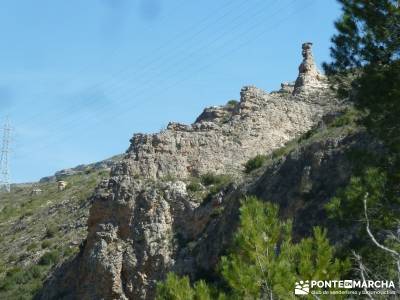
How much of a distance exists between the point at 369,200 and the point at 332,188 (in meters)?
7.28

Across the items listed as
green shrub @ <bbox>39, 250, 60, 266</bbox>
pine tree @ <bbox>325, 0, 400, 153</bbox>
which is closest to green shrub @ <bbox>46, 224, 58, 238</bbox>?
green shrub @ <bbox>39, 250, 60, 266</bbox>

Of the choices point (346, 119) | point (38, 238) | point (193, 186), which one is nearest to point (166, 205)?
point (193, 186)

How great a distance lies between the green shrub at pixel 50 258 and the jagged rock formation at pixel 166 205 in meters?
4.12

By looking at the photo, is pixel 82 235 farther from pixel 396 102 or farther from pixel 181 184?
pixel 396 102

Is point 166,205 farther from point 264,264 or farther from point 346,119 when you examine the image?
point 264,264

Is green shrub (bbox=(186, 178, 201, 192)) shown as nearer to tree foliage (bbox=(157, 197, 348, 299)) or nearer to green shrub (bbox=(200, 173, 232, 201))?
green shrub (bbox=(200, 173, 232, 201))

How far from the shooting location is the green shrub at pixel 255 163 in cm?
2641

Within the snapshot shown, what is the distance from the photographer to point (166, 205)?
2481 cm

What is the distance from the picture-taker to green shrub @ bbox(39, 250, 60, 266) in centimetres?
3104

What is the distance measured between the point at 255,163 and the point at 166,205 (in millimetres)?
3586

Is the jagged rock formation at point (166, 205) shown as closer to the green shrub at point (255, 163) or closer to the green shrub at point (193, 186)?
the green shrub at point (193, 186)

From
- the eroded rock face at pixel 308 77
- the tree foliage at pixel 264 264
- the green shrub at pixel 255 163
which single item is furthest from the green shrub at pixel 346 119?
the tree foliage at pixel 264 264

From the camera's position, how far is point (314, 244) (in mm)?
10773

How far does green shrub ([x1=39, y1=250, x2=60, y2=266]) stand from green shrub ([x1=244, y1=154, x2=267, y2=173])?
28.2ft
